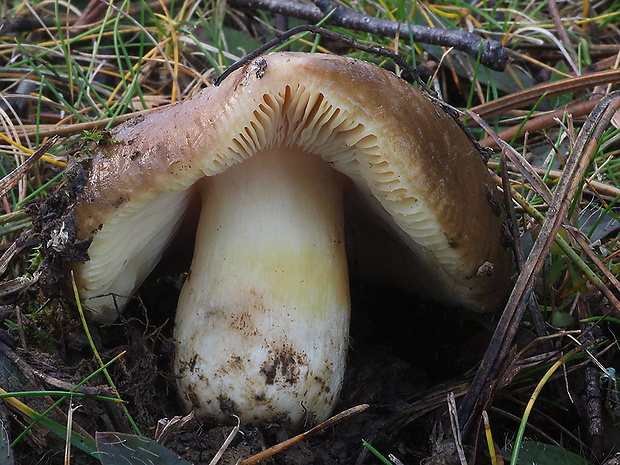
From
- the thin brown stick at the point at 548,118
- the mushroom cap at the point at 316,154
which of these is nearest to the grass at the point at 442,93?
the thin brown stick at the point at 548,118

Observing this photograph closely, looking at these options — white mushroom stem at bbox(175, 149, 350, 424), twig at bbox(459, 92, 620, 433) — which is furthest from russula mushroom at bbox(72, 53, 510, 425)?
twig at bbox(459, 92, 620, 433)

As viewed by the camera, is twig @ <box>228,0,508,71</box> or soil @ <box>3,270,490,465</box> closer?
soil @ <box>3,270,490,465</box>

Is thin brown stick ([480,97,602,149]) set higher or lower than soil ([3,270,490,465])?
higher

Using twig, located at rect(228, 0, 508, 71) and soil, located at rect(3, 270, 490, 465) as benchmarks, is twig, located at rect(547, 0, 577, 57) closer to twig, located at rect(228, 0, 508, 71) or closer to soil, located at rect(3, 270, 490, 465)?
twig, located at rect(228, 0, 508, 71)

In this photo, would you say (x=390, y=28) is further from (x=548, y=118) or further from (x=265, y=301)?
(x=265, y=301)

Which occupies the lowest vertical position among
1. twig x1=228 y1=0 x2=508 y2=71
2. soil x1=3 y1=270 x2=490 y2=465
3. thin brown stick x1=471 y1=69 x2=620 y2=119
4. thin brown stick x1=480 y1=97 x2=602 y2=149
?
soil x1=3 y1=270 x2=490 y2=465

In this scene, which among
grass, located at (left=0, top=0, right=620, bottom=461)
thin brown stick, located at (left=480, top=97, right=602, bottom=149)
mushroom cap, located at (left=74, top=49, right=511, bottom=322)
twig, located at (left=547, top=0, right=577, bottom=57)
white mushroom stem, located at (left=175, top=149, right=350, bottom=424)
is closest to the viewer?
mushroom cap, located at (left=74, top=49, right=511, bottom=322)

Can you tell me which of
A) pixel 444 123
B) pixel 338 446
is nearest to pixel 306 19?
pixel 444 123
